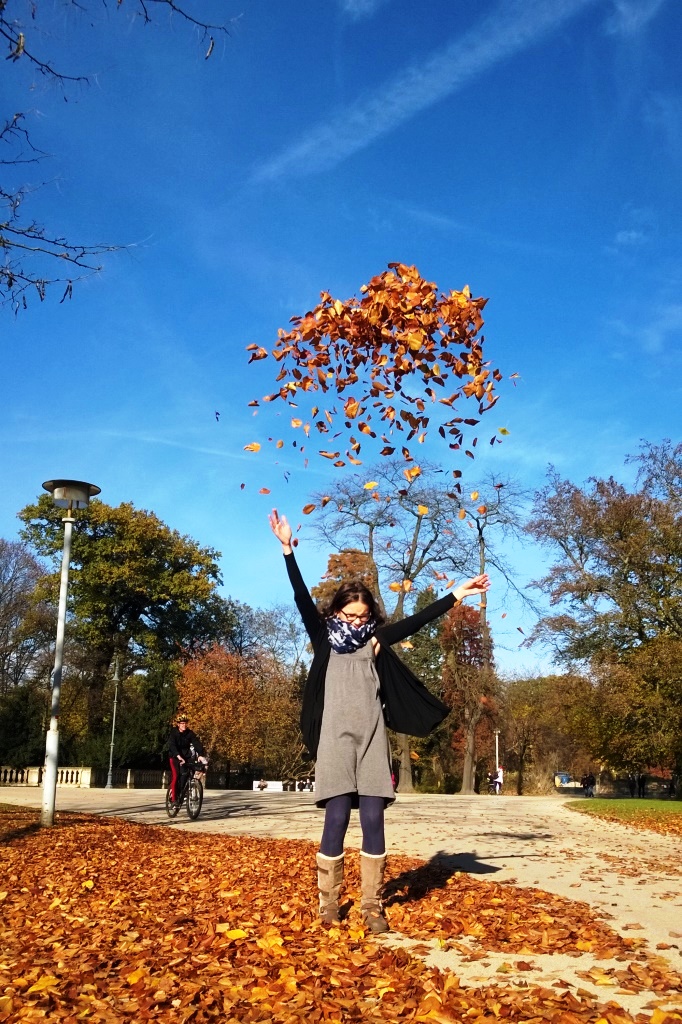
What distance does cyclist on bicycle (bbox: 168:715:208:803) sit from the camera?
1468cm

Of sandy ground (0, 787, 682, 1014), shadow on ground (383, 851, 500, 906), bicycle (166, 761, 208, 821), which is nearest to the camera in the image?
sandy ground (0, 787, 682, 1014)

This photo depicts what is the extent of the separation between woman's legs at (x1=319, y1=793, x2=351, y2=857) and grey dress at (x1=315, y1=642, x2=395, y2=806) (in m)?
0.06

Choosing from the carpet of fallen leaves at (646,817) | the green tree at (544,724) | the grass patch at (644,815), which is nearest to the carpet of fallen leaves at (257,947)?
the carpet of fallen leaves at (646,817)

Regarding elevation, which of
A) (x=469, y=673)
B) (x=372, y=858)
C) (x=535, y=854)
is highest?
(x=469, y=673)

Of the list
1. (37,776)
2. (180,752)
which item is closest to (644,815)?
(180,752)

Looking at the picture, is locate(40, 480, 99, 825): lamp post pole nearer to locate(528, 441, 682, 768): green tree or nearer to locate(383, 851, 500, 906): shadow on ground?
locate(383, 851, 500, 906): shadow on ground

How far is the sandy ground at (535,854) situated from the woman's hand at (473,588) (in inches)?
77.8

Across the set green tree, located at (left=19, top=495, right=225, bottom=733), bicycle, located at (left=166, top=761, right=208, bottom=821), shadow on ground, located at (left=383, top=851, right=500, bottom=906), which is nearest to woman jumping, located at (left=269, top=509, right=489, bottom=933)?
shadow on ground, located at (left=383, top=851, right=500, bottom=906)

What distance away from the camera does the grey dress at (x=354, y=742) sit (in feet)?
16.4

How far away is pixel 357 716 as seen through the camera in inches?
198

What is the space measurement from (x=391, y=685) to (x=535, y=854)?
5.57 metres

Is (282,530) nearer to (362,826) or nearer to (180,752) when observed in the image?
(362,826)

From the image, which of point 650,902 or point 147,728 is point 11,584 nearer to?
point 147,728

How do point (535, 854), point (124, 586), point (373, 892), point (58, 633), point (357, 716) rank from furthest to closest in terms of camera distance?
point (124, 586) → point (58, 633) → point (535, 854) → point (357, 716) → point (373, 892)
